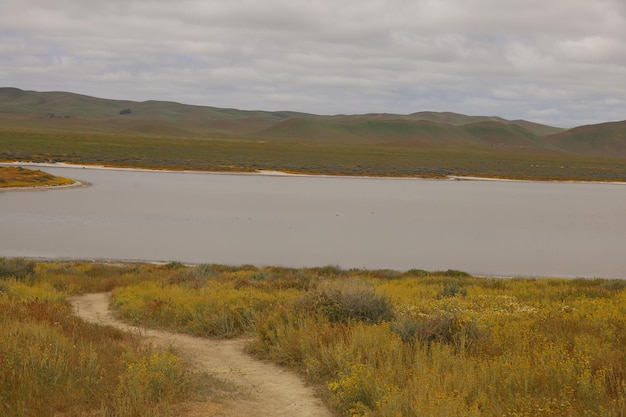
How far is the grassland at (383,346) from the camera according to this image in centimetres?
598

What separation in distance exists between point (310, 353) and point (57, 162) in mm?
80205

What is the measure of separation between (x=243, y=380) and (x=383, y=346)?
1780 mm

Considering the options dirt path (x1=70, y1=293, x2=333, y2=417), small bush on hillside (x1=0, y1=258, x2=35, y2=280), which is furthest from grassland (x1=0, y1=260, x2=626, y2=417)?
small bush on hillside (x1=0, y1=258, x2=35, y2=280)

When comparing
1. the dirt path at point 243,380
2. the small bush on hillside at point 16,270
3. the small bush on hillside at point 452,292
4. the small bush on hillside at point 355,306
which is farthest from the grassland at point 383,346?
the small bush on hillside at point 16,270

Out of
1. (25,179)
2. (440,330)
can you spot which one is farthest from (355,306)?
(25,179)

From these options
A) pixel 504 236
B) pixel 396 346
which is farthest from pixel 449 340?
pixel 504 236

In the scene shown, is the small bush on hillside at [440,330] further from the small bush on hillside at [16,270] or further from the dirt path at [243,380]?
the small bush on hillside at [16,270]

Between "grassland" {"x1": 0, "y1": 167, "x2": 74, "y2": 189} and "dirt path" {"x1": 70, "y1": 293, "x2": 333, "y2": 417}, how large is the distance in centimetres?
4480

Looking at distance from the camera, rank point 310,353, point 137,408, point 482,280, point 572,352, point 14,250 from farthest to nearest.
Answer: point 14,250 → point 482,280 → point 310,353 → point 572,352 → point 137,408

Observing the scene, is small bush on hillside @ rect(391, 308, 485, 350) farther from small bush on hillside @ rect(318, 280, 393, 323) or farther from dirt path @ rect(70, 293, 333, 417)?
dirt path @ rect(70, 293, 333, 417)

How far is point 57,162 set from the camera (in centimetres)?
8119

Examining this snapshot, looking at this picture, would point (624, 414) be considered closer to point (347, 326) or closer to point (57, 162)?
point (347, 326)

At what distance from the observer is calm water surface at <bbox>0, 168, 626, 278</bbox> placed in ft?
85.9

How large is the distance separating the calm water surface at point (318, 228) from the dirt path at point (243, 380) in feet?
47.7
